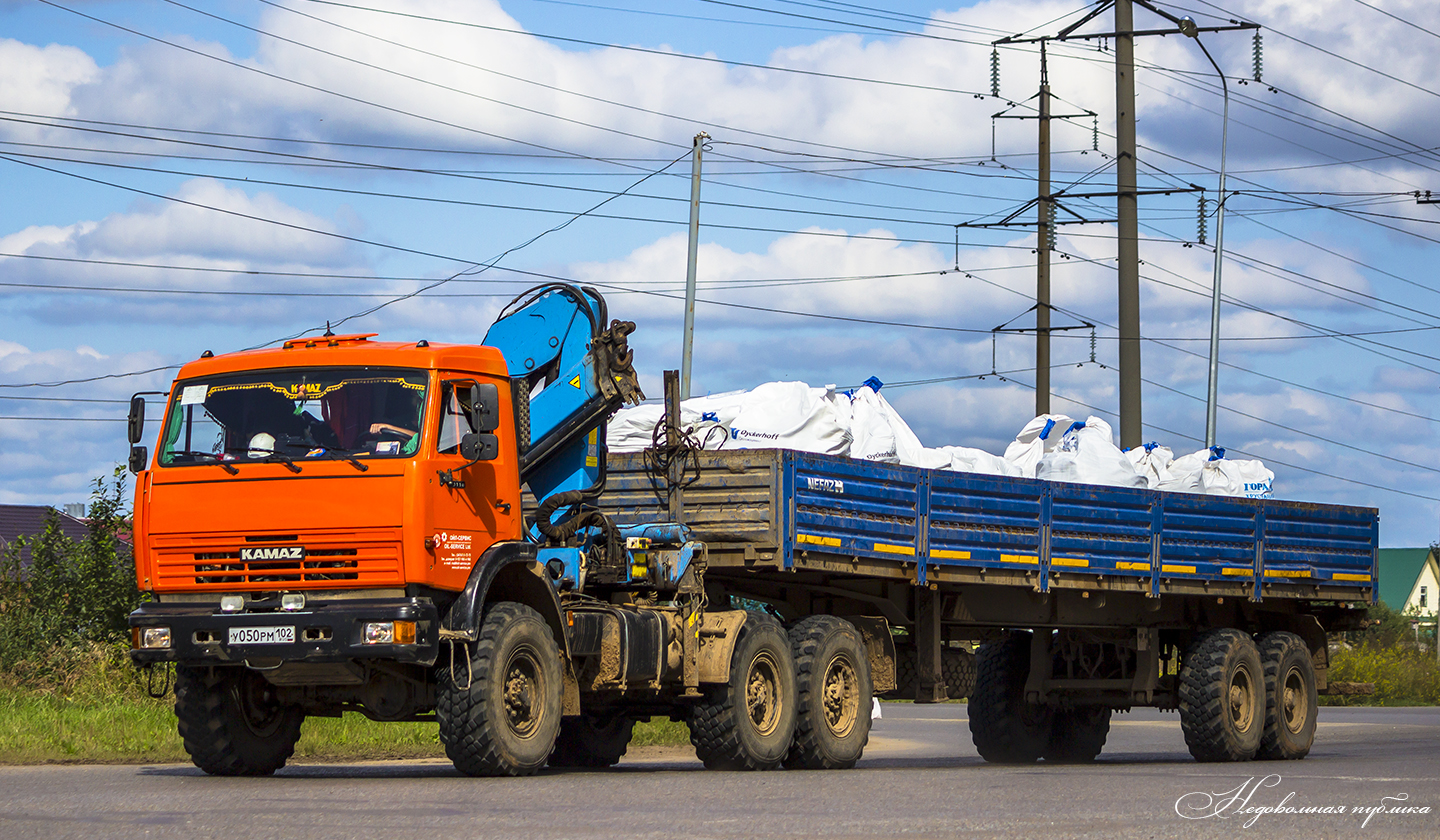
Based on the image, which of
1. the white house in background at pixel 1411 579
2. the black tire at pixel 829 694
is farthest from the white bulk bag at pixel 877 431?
the white house in background at pixel 1411 579

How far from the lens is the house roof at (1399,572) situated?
99.8 meters

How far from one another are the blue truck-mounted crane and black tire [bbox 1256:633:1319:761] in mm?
39

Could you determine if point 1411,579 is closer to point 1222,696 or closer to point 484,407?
point 1222,696

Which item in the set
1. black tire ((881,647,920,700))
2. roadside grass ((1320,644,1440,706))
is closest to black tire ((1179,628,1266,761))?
black tire ((881,647,920,700))

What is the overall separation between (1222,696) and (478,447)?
31.3ft

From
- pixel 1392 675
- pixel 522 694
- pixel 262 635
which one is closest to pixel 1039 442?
pixel 522 694

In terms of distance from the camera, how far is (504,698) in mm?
12453

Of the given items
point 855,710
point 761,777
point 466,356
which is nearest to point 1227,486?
point 855,710

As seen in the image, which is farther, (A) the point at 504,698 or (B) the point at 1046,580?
(B) the point at 1046,580

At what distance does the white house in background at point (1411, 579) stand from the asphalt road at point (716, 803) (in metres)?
87.8

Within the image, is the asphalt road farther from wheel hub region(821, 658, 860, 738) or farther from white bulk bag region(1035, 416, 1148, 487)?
white bulk bag region(1035, 416, 1148, 487)

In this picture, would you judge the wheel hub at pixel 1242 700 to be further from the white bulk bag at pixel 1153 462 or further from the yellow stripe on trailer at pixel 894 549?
the yellow stripe on trailer at pixel 894 549

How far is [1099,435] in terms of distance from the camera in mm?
19484

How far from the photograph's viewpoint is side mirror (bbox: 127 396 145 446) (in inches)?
499
